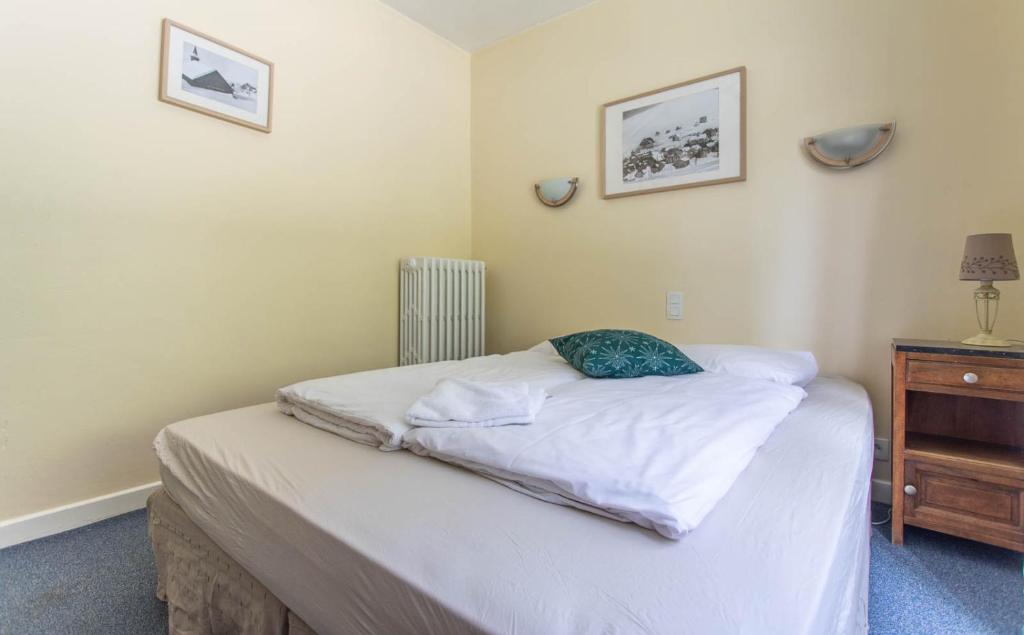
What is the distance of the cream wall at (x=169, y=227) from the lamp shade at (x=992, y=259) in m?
2.44

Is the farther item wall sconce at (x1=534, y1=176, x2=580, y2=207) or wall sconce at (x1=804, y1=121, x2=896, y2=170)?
wall sconce at (x1=534, y1=176, x2=580, y2=207)

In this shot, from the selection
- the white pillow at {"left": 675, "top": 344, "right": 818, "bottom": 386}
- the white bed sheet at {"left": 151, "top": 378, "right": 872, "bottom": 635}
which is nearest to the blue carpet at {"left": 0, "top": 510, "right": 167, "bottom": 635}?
the white bed sheet at {"left": 151, "top": 378, "right": 872, "bottom": 635}

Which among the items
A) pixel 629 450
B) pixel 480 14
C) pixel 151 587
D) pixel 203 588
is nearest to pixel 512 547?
pixel 629 450

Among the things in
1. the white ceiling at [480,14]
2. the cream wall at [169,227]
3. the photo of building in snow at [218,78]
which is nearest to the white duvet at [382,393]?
the cream wall at [169,227]

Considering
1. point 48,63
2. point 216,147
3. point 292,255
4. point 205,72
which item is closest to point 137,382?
point 292,255

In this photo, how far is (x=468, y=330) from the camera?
278 cm

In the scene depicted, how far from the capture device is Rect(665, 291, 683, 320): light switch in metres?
2.21

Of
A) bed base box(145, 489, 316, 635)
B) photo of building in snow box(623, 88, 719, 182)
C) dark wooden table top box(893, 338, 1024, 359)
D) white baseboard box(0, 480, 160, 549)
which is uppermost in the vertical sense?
photo of building in snow box(623, 88, 719, 182)

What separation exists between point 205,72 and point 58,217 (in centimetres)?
79

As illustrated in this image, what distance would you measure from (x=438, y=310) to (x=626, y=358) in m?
1.31

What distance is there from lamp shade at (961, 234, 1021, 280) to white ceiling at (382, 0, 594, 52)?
2.14 m

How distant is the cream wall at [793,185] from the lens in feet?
5.33

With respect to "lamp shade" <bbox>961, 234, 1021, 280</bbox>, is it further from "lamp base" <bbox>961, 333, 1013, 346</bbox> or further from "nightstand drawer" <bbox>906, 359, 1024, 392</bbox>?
"nightstand drawer" <bbox>906, 359, 1024, 392</bbox>

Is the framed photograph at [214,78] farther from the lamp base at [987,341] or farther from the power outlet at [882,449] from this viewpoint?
the power outlet at [882,449]
